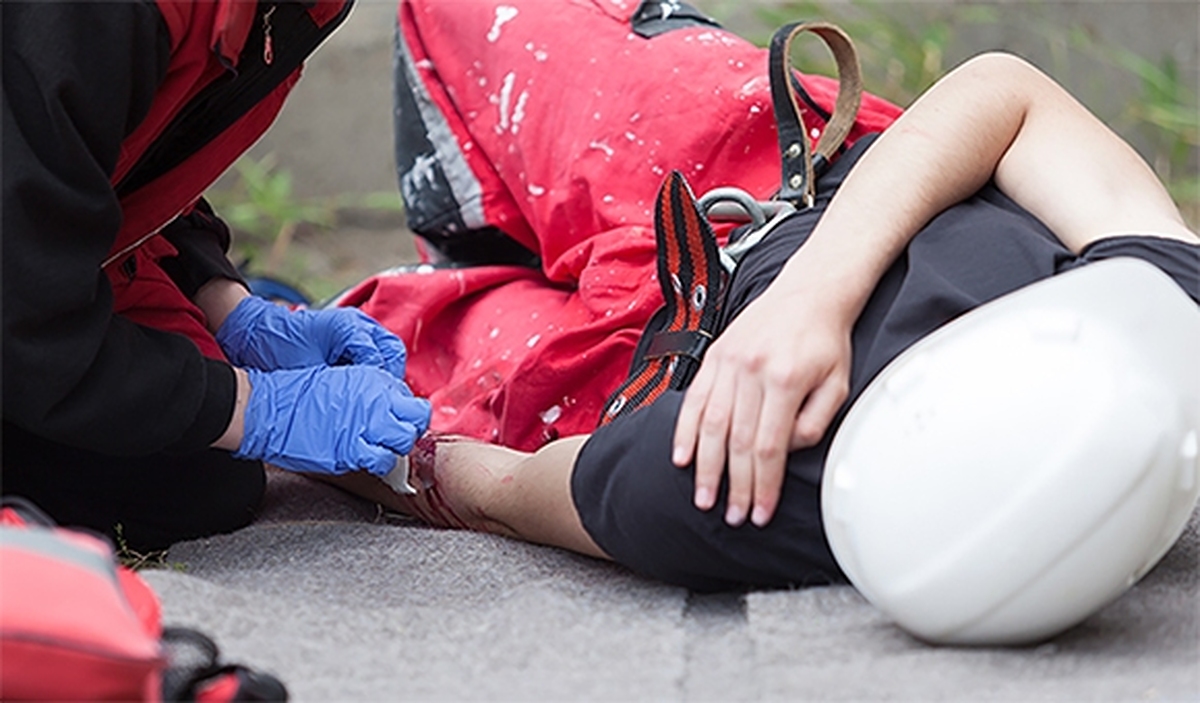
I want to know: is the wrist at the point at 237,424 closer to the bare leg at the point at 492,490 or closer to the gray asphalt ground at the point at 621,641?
the gray asphalt ground at the point at 621,641

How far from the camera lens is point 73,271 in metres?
1.05

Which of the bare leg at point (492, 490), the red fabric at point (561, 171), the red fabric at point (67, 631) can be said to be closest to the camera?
the red fabric at point (67, 631)

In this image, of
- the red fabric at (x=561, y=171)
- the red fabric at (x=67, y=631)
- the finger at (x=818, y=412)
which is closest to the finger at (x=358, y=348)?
the red fabric at (x=561, y=171)

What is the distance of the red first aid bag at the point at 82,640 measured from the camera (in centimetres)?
74

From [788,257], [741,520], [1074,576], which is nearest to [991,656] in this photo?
[1074,576]

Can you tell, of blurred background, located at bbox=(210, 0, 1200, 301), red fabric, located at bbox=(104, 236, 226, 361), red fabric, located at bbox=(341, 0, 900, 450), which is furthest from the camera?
blurred background, located at bbox=(210, 0, 1200, 301)

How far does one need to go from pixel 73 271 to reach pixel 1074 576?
700 millimetres

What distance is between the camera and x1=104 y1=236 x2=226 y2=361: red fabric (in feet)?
4.38

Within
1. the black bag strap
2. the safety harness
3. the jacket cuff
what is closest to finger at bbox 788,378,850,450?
the safety harness

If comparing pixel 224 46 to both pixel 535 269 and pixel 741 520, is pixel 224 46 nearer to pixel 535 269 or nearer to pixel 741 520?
pixel 741 520

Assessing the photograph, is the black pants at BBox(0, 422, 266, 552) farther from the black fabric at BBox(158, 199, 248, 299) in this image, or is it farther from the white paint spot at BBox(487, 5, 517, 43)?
the white paint spot at BBox(487, 5, 517, 43)

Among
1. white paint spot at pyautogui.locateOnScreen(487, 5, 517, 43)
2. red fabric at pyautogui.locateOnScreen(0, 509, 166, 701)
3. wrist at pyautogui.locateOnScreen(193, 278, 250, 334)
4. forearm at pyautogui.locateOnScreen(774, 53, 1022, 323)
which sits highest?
red fabric at pyautogui.locateOnScreen(0, 509, 166, 701)

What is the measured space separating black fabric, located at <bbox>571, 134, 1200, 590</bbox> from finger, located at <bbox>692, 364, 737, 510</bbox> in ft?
0.06

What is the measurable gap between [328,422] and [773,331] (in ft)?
1.39
